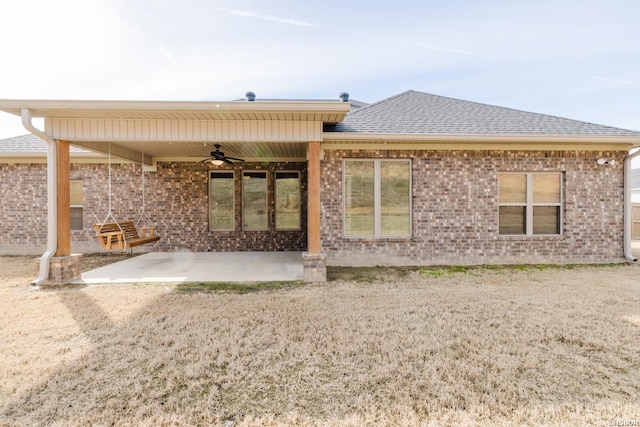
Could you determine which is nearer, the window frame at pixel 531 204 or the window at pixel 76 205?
the window frame at pixel 531 204

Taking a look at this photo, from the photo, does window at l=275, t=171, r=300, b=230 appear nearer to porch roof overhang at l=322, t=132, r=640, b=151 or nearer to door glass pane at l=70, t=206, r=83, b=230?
porch roof overhang at l=322, t=132, r=640, b=151

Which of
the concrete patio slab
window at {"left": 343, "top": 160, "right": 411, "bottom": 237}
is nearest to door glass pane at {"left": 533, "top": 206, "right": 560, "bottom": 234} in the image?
window at {"left": 343, "top": 160, "right": 411, "bottom": 237}

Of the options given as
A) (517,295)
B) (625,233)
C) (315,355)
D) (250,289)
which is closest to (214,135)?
(250,289)

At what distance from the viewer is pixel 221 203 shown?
9.65 m

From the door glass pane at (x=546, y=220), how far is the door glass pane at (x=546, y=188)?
20 centimetres

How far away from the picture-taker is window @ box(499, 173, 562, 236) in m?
7.55

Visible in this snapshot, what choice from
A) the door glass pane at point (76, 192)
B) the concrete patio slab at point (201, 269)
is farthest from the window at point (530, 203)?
the door glass pane at point (76, 192)

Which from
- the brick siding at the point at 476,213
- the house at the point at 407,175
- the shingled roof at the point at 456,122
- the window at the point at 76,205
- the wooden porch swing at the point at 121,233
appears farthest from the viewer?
the window at the point at 76,205

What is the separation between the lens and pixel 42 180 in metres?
9.12

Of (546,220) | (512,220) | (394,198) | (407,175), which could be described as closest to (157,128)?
(394,198)

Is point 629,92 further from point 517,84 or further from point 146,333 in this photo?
point 146,333

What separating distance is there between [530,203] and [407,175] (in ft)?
10.1

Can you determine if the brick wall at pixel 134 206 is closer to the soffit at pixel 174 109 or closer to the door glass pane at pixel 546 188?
the soffit at pixel 174 109

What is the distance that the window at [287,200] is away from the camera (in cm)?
971
